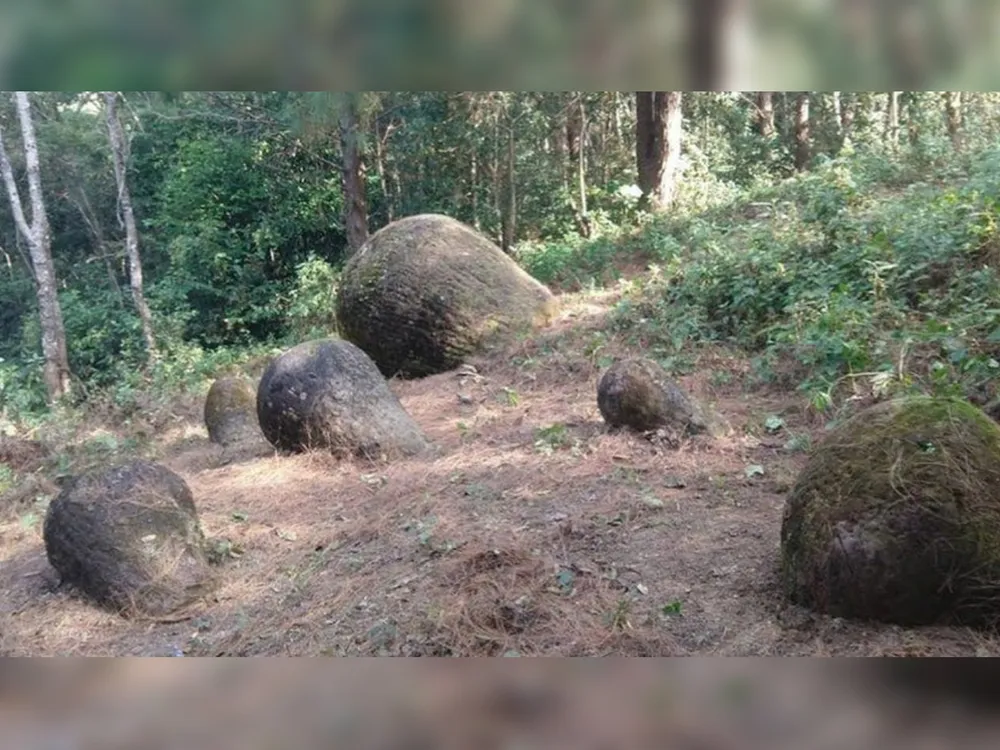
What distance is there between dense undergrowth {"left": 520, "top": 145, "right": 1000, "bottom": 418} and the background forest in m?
0.02

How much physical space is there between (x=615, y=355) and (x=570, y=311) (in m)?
1.88

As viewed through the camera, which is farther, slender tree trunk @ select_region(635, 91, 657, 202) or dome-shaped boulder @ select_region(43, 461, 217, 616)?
slender tree trunk @ select_region(635, 91, 657, 202)

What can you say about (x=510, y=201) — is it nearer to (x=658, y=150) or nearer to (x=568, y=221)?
(x=568, y=221)

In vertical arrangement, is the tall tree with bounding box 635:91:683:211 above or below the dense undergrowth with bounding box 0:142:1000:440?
above

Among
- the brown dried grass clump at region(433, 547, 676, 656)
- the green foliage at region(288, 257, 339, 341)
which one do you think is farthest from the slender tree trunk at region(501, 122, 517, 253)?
the brown dried grass clump at region(433, 547, 676, 656)

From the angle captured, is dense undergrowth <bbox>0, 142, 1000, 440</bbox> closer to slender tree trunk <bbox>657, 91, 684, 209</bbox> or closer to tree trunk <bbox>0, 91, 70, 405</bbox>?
slender tree trunk <bbox>657, 91, 684, 209</bbox>

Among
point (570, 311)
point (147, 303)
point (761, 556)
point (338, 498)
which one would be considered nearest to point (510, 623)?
point (761, 556)

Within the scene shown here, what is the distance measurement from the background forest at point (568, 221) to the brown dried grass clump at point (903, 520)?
60.4 inches

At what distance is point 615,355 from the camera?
25.7 ft

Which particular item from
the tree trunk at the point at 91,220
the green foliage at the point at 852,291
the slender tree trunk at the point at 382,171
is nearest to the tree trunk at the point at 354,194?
the slender tree trunk at the point at 382,171

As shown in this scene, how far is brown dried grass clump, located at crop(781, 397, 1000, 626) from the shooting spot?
2.78 meters

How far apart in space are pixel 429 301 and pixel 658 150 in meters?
6.25

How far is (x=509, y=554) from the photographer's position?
400 cm
